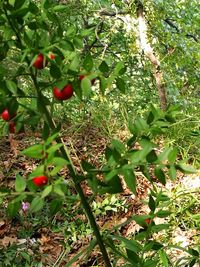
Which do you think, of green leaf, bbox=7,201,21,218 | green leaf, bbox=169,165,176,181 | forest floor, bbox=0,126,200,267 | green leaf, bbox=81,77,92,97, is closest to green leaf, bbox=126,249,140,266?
green leaf, bbox=169,165,176,181

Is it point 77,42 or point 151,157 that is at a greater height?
point 77,42

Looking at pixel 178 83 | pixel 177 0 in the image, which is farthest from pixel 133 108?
pixel 177 0

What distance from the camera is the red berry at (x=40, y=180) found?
3.60ft

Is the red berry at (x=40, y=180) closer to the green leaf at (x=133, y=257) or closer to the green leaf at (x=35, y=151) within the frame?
the green leaf at (x=35, y=151)

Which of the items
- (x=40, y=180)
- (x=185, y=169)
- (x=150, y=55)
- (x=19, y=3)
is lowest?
(x=150, y=55)

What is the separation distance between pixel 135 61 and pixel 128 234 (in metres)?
3.10

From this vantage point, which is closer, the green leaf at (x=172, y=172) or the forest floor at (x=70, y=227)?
the green leaf at (x=172, y=172)

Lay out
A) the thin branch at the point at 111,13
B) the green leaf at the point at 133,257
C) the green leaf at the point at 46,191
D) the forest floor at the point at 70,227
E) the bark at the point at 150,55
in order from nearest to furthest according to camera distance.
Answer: the green leaf at the point at 46,191 → the green leaf at the point at 133,257 → the forest floor at the point at 70,227 → the bark at the point at 150,55 → the thin branch at the point at 111,13

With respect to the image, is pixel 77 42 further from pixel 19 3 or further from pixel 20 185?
pixel 20 185

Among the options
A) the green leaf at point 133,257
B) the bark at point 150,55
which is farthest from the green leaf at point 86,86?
the bark at point 150,55

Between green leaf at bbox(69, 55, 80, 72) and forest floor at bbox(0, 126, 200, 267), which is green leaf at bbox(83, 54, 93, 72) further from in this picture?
forest floor at bbox(0, 126, 200, 267)

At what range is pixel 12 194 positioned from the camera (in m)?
1.16

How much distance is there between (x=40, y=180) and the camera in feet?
3.64

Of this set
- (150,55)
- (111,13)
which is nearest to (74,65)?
(150,55)
